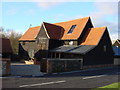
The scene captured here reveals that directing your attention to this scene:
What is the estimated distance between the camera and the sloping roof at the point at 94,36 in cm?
2960

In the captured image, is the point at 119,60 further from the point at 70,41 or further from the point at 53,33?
the point at 53,33

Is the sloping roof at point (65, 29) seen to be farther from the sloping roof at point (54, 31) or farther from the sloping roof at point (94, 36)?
the sloping roof at point (94, 36)

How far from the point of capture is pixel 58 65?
70.3 ft

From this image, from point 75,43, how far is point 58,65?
10805mm

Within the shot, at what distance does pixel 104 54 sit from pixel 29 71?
17059 mm

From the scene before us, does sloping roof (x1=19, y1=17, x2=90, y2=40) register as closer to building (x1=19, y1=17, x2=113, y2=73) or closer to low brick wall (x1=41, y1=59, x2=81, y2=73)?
building (x1=19, y1=17, x2=113, y2=73)

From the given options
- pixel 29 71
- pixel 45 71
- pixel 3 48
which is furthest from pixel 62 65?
pixel 3 48

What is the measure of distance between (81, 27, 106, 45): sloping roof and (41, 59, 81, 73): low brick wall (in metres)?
7.48

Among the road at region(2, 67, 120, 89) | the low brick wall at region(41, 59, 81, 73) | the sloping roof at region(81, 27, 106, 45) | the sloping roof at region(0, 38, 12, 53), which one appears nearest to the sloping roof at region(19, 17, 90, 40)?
the sloping roof at region(81, 27, 106, 45)

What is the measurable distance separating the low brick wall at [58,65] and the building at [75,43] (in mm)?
3453

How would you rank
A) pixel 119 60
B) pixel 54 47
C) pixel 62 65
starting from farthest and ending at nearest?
1. pixel 119 60
2. pixel 54 47
3. pixel 62 65

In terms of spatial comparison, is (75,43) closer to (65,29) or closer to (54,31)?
(65,29)

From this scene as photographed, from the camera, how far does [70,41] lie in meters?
32.2

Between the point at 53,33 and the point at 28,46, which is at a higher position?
the point at 53,33
